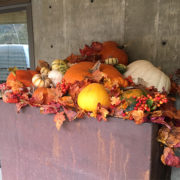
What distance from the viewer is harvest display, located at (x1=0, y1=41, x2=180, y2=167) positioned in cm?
99

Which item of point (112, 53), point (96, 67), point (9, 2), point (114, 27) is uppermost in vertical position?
point (9, 2)

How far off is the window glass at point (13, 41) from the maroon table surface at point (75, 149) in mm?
2725

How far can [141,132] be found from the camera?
0.95 m

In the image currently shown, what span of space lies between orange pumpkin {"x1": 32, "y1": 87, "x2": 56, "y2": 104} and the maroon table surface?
75 millimetres

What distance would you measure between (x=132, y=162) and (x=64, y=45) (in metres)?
2.31

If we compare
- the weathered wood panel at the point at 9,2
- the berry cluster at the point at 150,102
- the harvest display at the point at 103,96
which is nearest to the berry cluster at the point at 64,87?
the harvest display at the point at 103,96

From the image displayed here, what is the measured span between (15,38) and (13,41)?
150 mm

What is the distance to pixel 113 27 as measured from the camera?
7.97 ft

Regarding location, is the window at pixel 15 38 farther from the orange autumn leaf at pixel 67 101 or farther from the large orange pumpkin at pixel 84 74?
the orange autumn leaf at pixel 67 101

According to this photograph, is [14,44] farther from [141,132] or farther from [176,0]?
[141,132]

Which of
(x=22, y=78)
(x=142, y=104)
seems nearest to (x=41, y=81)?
(x=22, y=78)

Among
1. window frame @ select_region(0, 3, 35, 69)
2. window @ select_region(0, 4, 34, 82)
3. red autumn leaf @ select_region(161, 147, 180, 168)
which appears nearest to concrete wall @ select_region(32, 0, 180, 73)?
window frame @ select_region(0, 3, 35, 69)

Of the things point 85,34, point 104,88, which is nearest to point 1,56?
point 85,34

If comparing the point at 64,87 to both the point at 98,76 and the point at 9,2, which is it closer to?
the point at 98,76
